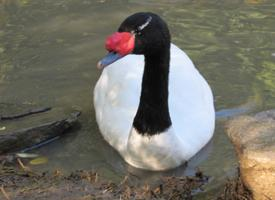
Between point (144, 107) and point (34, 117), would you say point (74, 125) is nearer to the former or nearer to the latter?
point (34, 117)

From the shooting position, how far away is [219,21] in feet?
31.5

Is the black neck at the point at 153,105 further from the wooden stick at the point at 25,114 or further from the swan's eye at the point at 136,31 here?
the wooden stick at the point at 25,114

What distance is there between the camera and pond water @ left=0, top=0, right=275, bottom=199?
6469 mm

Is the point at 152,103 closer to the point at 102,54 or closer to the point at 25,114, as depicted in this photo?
the point at 25,114

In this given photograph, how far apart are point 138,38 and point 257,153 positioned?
1484 millimetres

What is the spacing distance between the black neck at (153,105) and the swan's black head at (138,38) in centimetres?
31

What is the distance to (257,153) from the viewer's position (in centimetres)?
443

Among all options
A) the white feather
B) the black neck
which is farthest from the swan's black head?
the white feather

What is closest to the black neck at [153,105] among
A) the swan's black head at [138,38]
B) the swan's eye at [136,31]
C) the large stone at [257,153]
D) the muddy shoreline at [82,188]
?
the swan's black head at [138,38]

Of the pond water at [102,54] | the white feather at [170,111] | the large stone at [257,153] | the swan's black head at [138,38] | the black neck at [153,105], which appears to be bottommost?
the pond water at [102,54]

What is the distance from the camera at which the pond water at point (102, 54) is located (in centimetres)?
647

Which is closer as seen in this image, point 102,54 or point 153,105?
point 153,105

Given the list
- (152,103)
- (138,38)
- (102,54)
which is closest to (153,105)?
(152,103)

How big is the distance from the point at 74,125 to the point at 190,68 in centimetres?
124
